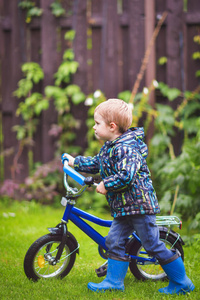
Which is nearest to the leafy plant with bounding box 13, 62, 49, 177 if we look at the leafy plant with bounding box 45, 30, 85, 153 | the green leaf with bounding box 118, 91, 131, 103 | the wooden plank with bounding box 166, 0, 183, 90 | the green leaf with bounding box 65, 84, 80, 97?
the leafy plant with bounding box 45, 30, 85, 153

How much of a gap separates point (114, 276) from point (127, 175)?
27.2 inches

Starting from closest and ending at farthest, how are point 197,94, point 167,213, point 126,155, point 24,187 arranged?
point 126,155 → point 167,213 → point 197,94 → point 24,187

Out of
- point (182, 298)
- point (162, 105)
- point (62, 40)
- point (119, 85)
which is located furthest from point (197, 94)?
point (182, 298)

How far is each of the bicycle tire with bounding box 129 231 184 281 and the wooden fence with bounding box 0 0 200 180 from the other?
7.16 ft

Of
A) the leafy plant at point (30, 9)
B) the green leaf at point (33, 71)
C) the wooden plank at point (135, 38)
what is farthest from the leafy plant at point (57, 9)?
the wooden plank at point (135, 38)

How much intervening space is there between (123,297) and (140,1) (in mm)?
3275

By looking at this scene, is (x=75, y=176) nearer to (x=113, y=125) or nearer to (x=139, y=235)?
(x=113, y=125)

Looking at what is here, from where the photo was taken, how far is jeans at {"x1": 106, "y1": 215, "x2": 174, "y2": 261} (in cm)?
256

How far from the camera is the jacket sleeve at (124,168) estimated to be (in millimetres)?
2416

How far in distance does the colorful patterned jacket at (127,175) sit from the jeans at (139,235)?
0.26 feet

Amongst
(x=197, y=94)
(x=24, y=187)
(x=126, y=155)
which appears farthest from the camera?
(x=24, y=187)

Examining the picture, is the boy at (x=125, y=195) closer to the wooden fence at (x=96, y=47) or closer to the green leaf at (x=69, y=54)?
the wooden fence at (x=96, y=47)

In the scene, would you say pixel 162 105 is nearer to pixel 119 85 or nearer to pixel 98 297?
pixel 119 85

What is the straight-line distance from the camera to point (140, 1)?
4.64 m
